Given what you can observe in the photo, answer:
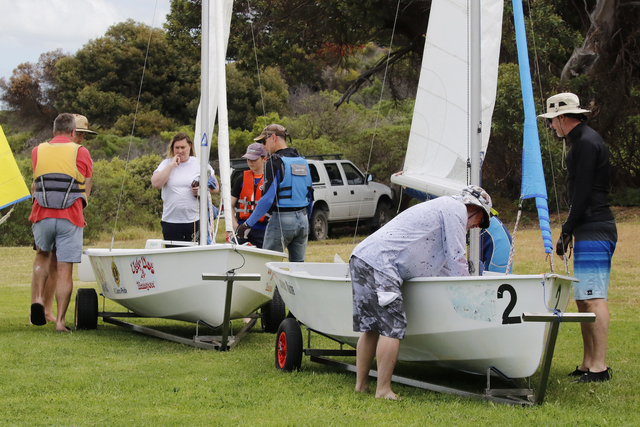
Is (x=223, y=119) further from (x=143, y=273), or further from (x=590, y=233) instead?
(x=590, y=233)

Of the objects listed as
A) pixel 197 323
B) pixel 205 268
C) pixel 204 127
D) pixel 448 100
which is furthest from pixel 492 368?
pixel 204 127

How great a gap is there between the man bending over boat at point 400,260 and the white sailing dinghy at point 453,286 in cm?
16

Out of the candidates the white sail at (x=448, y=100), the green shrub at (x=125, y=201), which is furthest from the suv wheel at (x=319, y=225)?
the white sail at (x=448, y=100)

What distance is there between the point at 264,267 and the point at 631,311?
451 centimetres

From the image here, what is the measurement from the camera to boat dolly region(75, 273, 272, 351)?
5961 mm

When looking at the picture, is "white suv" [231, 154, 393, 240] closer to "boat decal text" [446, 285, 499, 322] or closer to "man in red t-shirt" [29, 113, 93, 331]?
"man in red t-shirt" [29, 113, 93, 331]

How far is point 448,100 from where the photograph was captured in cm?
590

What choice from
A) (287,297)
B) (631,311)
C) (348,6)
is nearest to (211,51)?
(287,297)

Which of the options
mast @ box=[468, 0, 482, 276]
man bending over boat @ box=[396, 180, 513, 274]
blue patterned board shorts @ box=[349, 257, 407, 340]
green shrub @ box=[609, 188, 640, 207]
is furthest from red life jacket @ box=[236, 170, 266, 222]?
green shrub @ box=[609, 188, 640, 207]

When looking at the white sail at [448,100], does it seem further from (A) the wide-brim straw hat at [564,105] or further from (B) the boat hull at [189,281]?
(B) the boat hull at [189,281]

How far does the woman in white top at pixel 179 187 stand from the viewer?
7504mm

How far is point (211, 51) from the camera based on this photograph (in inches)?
277

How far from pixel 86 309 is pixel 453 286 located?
426cm

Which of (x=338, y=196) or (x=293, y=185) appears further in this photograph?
(x=338, y=196)
